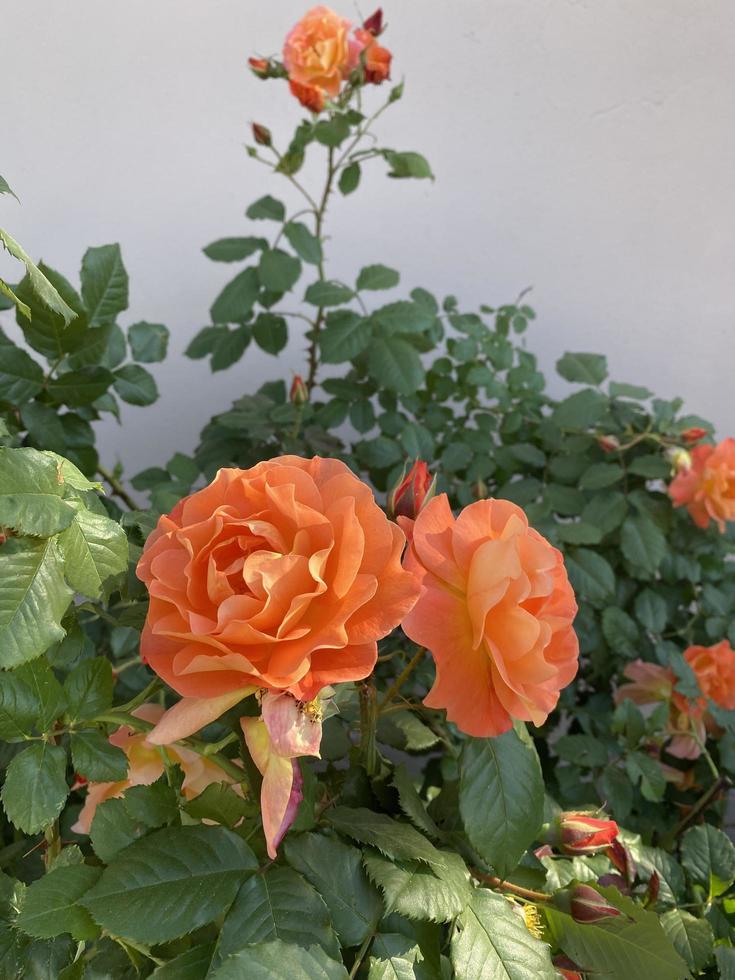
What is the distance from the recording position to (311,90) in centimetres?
85

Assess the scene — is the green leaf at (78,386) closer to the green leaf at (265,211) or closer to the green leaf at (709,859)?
the green leaf at (265,211)

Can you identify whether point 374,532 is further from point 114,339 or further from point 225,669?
point 114,339

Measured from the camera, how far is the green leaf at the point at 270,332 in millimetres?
938

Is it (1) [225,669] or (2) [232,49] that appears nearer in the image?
(1) [225,669]

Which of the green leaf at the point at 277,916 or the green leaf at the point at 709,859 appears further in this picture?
the green leaf at the point at 709,859

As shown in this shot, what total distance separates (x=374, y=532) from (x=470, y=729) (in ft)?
0.35

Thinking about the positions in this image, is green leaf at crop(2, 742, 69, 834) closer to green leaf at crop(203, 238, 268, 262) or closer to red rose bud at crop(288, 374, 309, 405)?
red rose bud at crop(288, 374, 309, 405)

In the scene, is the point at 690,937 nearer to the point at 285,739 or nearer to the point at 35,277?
the point at 285,739

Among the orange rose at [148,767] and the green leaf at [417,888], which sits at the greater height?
the orange rose at [148,767]

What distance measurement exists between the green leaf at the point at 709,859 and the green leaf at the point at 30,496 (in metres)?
0.50

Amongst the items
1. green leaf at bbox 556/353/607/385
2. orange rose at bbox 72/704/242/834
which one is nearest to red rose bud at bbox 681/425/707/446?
green leaf at bbox 556/353/607/385

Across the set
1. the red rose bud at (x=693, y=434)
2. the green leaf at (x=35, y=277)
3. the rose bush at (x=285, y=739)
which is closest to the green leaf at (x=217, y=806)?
the rose bush at (x=285, y=739)

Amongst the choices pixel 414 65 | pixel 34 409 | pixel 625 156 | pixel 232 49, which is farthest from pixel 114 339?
pixel 625 156

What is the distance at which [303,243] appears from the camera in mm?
890
